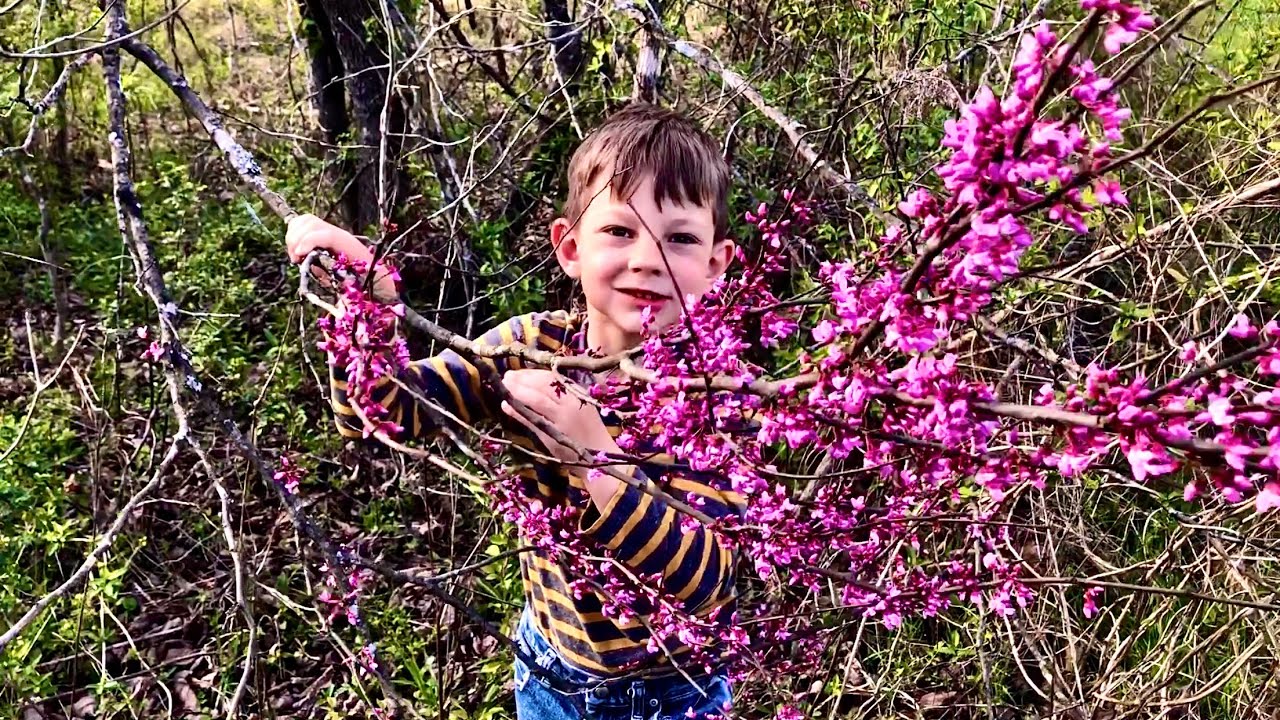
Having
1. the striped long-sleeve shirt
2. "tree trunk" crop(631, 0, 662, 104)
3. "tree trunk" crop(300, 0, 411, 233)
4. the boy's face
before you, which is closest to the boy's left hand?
the striped long-sleeve shirt

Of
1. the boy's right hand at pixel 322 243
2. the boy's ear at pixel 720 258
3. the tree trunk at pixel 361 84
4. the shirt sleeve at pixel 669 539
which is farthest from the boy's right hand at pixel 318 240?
the tree trunk at pixel 361 84

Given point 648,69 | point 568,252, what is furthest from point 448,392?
point 648,69

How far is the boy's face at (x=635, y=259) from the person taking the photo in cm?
203

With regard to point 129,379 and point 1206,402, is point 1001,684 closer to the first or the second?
point 1206,402

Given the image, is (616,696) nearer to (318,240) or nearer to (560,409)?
(560,409)

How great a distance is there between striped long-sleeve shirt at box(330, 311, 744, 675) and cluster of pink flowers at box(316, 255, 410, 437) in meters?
0.28

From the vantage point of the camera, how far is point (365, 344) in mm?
1347

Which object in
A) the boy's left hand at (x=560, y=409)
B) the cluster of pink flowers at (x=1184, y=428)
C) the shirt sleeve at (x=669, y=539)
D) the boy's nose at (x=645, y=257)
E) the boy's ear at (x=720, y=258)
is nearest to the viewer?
the cluster of pink flowers at (x=1184, y=428)

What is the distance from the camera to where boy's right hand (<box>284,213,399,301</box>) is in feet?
6.02

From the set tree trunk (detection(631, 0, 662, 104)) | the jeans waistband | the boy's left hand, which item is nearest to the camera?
the boy's left hand

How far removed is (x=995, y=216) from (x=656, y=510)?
1166 mm

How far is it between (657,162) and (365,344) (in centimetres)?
98

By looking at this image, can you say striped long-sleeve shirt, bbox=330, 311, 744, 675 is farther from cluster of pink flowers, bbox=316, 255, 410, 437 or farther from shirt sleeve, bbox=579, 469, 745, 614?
cluster of pink flowers, bbox=316, 255, 410, 437

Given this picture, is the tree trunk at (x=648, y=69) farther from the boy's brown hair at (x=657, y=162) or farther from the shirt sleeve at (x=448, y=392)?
the shirt sleeve at (x=448, y=392)
